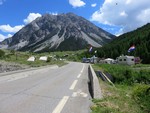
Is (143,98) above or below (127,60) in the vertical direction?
below

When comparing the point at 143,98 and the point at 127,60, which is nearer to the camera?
the point at 143,98

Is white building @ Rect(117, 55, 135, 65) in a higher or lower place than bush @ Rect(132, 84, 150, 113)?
higher

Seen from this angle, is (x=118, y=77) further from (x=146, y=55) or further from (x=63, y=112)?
(x=146, y=55)

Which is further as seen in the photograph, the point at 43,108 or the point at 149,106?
the point at 149,106

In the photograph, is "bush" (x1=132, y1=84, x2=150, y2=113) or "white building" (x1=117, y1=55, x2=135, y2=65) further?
"white building" (x1=117, y1=55, x2=135, y2=65)

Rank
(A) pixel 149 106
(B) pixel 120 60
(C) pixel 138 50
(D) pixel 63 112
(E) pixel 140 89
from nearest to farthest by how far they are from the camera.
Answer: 1. (D) pixel 63 112
2. (A) pixel 149 106
3. (E) pixel 140 89
4. (B) pixel 120 60
5. (C) pixel 138 50

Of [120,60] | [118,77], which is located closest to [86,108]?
[118,77]

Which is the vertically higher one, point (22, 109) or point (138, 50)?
point (138, 50)

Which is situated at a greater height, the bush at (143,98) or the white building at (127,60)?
the white building at (127,60)

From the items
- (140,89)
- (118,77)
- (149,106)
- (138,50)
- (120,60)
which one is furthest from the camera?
(138,50)

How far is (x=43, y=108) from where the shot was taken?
8.17m

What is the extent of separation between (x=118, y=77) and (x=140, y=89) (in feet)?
50.8

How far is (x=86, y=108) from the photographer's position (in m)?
8.55

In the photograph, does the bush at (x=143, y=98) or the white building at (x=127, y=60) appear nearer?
the bush at (x=143, y=98)
